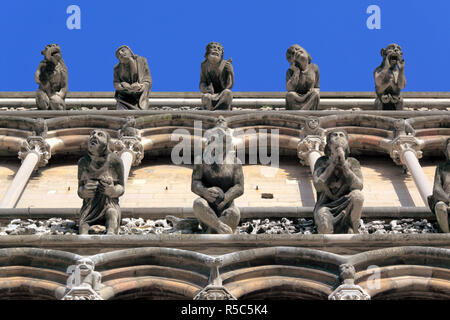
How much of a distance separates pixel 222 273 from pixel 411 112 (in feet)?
31.5

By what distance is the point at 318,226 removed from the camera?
18.6m

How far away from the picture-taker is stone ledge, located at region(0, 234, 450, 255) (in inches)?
701

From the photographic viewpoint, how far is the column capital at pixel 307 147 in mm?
24109

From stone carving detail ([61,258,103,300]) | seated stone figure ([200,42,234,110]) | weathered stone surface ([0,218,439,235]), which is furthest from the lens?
seated stone figure ([200,42,234,110])

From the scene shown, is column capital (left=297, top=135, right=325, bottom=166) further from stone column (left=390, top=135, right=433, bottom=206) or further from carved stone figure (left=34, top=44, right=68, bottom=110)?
carved stone figure (left=34, top=44, right=68, bottom=110)

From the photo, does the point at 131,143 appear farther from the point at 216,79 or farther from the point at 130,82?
the point at 216,79

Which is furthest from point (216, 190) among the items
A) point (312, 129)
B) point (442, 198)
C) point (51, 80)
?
point (51, 80)

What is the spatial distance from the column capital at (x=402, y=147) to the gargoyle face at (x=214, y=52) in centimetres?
465

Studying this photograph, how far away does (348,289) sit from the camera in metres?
16.6

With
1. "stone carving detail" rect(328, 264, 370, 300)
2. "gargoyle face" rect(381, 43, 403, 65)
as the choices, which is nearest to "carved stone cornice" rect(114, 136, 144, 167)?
"gargoyle face" rect(381, 43, 403, 65)

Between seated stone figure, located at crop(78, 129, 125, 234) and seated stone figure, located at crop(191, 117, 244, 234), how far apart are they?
1.31 m

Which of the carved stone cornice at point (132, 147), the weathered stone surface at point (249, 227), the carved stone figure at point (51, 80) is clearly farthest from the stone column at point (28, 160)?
the carved stone figure at point (51, 80)
